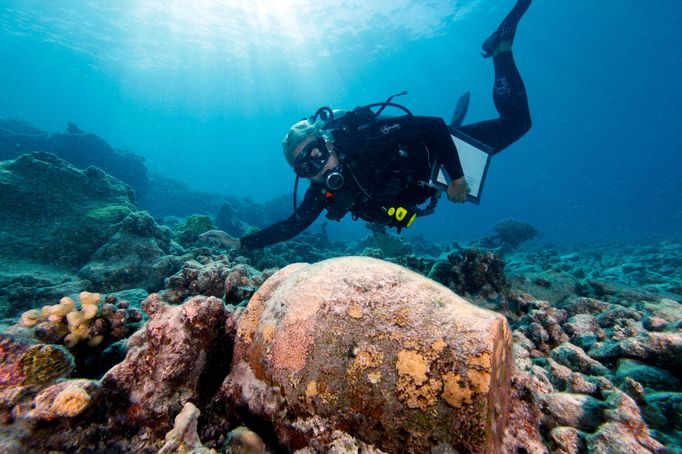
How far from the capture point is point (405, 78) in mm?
64750

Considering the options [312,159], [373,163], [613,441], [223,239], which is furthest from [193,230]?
[613,441]

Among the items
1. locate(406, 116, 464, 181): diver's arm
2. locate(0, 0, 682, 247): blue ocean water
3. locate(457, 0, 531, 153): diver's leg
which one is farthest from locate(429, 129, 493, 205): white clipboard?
locate(0, 0, 682, 247): blue ocean water

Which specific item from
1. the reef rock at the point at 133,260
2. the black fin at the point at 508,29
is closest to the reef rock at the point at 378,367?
the reef rock at the point at 133,260

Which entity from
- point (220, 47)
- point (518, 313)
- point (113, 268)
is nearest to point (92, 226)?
point (113, 268)

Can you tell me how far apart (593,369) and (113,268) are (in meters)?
7.48

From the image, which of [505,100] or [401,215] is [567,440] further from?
[505,100]

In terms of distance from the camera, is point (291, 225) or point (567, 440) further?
point (291, 225)

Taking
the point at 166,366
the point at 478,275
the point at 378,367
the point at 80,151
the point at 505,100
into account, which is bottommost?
the point at 166,366

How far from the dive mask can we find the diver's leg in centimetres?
420

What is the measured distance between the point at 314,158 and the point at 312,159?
0.15 feet

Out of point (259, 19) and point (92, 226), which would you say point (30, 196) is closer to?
point (92, 226)

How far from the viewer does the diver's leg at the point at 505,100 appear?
7.61 meters

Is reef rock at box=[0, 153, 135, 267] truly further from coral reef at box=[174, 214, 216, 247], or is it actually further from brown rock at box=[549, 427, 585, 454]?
brown rock at box=[549, 427, 585, 454]

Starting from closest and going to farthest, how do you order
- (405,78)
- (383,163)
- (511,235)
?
(383,163), (511,235), (405,78)
